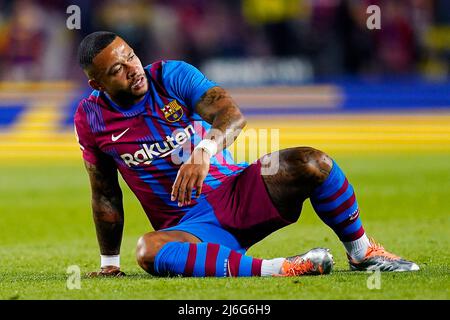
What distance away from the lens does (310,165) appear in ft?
20.8

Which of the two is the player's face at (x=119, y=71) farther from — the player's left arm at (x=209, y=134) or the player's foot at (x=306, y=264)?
the player's foot at (x=306, y=264)

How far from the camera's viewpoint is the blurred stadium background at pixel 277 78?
1541 cm

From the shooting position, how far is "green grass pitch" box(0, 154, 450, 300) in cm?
586

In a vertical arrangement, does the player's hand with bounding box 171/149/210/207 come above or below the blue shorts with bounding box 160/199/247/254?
above

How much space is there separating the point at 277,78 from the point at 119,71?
14.1 metres

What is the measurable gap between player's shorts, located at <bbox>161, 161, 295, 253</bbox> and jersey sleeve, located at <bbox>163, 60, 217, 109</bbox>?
0.59 metres

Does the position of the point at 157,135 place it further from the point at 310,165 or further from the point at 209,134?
the point at 310,165

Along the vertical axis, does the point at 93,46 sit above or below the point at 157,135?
above

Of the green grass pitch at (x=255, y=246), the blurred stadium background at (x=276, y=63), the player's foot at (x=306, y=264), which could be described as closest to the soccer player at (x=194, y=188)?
the player's foot at (x=306, y=264)

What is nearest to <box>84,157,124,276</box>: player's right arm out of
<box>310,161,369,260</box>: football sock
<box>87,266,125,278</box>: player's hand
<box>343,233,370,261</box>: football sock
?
<box>87,266,125,278</box>: player's hand

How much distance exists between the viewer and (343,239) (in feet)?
22.2

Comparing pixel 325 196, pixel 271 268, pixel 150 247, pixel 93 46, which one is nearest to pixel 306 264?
pixel 271 268

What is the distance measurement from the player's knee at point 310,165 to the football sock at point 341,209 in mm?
64

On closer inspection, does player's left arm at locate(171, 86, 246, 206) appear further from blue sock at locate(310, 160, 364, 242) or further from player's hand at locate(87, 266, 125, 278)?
player's hand at locate(87, 266, 125, 278)
